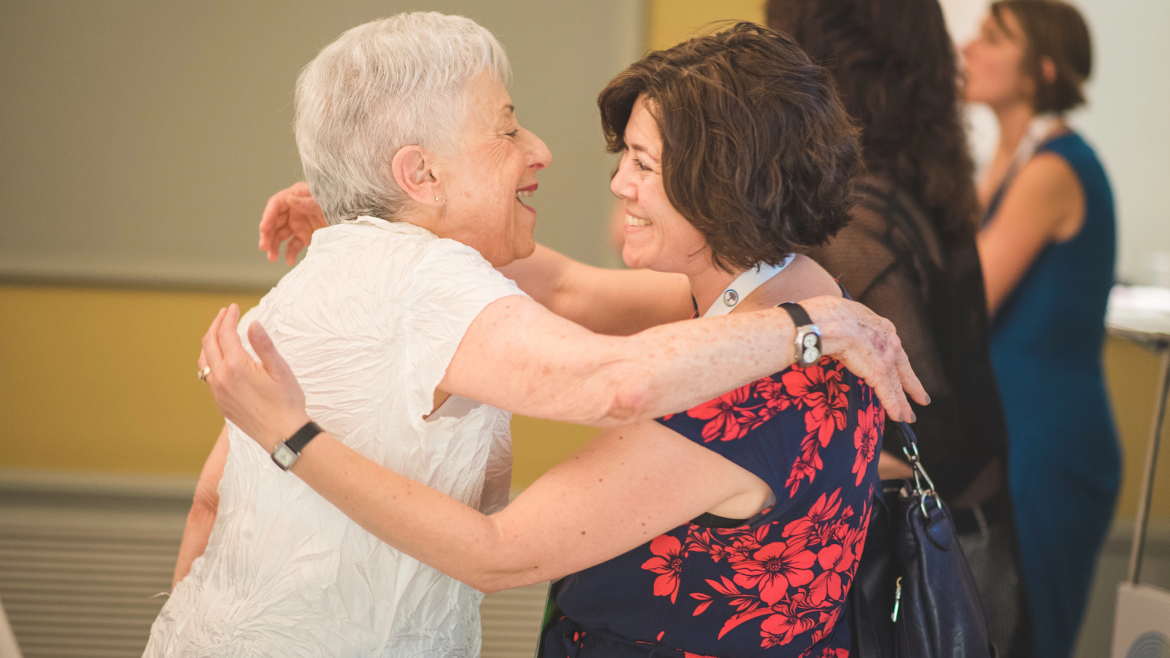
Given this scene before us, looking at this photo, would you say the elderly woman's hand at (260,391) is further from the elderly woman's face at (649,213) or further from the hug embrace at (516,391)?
the elderly woman's face at (649,213)

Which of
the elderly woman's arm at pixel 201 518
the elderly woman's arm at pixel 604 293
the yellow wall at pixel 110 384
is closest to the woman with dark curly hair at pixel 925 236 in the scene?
the elderly woman's arm at pixel 604 293

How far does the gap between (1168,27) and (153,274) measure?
3725 millimetres

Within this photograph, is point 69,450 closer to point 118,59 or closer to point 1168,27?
point 118,59

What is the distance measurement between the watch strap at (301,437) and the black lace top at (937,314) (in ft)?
3.06

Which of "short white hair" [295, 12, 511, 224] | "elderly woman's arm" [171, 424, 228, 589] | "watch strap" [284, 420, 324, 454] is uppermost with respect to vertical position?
"short white hair" [295, 12, 511, 224]

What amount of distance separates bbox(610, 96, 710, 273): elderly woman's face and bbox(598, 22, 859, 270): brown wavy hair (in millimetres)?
21

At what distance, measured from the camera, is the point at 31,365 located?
2879mm

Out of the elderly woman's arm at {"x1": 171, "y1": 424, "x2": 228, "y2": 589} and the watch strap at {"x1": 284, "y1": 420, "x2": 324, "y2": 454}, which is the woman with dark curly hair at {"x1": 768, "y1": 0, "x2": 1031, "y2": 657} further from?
the elderly woman's arm at {"x1": 171, "y1": 424, "x2": 228, "y2": 589}

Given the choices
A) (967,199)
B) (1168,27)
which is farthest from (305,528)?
(1168,27)

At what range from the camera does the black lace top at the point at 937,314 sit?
1502 millimetres

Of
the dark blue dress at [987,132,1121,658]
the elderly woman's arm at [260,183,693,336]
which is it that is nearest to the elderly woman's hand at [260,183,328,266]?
the elderly woman's arm at [260,183,693,336]

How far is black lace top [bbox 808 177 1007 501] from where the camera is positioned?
4.93 ft

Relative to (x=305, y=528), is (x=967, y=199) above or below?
above

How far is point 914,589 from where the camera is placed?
46.4 inches
